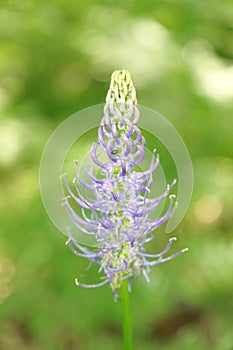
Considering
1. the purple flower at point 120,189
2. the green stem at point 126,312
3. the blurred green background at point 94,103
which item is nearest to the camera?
the purple flower at point 120,189

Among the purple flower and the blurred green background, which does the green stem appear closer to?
the purple flower

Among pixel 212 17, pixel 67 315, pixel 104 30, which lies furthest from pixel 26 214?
pixel 212 17

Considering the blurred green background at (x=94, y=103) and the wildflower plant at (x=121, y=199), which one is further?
the blurred green background at (x=94, y=103)

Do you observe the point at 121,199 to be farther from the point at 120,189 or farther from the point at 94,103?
the point at 94,103

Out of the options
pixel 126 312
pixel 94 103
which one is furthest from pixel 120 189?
pixel 94 103

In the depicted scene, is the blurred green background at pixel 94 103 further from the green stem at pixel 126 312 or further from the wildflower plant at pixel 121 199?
the wildflower plant at pixel 121 199

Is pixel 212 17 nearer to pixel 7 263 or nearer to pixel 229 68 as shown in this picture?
pixel 229 68

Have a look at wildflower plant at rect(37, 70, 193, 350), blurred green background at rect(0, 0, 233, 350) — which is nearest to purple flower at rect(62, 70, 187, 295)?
wildflower plant at rect(37, 70, 193, 350)

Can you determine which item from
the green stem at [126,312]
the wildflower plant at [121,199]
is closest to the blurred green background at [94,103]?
the green stem at [126,312]

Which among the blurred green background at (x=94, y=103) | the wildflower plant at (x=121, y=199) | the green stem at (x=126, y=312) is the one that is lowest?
the green stem at (x=126, y=312)
